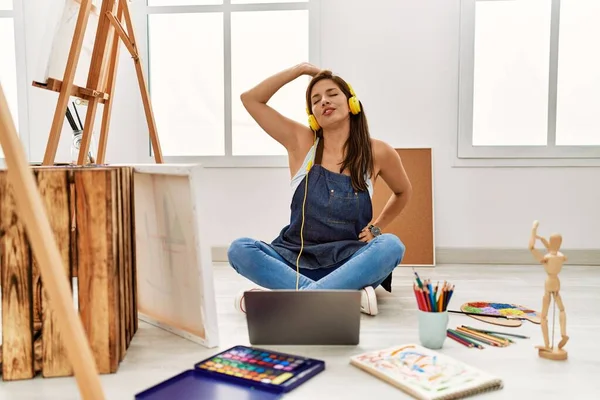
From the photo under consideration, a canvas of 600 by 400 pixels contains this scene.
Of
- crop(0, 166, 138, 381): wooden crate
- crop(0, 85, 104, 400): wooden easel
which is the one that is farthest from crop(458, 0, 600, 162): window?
crop(0, 85, 104, 400): wooden easel

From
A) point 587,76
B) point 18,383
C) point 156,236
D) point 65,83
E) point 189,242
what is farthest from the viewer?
point 587,76

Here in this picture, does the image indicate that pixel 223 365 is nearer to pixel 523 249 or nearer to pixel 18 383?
pixel 18 383

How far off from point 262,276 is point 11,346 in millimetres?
857

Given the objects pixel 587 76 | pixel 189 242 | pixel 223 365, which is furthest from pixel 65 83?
pixel 587 76

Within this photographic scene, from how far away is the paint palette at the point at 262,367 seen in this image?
49.6 inches

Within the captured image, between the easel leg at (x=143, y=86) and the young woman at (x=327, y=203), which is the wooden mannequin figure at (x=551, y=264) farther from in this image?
the easel leg at (x=143, y=86)

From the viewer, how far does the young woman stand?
1908mm

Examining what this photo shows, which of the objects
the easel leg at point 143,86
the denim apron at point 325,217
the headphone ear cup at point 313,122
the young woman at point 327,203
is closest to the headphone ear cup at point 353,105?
the young woman at point 327,203

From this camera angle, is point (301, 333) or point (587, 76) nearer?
point (301, 333)

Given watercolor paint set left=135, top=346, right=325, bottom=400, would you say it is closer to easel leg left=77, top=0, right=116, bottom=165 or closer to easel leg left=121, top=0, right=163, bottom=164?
easel leg left=77, top=0, right=116, bottom=165

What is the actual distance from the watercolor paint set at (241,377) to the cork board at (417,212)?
165 centimetres

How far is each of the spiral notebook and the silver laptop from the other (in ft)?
0.41

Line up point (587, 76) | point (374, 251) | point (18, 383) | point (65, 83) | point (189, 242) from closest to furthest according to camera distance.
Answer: point (18, 383) → point (189, 242) → point (65, 83) → point (374, 251) → point (587, 76)

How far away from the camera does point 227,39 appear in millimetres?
3051
